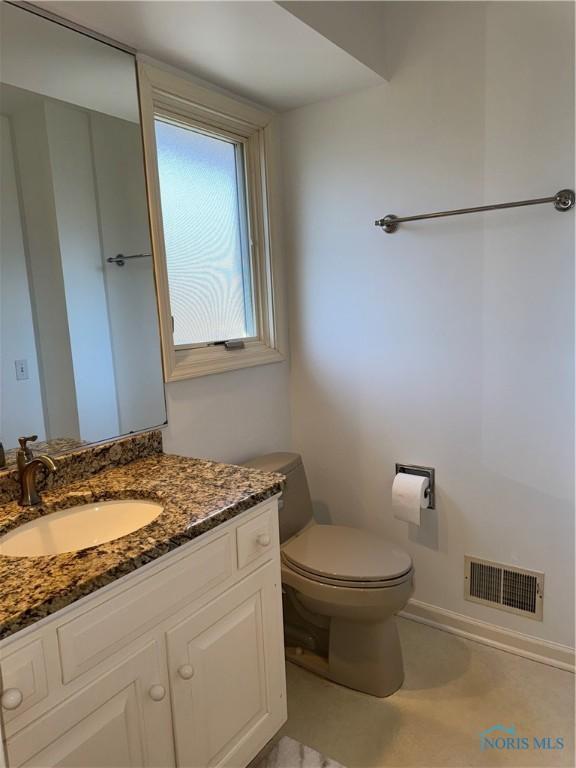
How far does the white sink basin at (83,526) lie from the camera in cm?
128

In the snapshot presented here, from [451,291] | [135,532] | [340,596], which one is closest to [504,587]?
[340,596]

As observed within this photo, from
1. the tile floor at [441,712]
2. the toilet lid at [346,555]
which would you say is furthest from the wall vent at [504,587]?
the toilet lid at [346,555]

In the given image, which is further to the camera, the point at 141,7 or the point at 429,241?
the point at 429,241

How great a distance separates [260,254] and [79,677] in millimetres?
1687

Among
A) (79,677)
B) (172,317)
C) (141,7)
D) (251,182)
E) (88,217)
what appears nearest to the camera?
(79,677)

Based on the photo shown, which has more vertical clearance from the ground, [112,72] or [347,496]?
[112,72]

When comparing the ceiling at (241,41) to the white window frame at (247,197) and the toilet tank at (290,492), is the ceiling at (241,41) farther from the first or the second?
the toilet tank at (290,492)

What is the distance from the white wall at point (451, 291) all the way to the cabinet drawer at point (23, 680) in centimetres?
153

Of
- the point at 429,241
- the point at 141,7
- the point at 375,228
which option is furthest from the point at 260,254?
the point at 141,7

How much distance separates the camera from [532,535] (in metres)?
1.88

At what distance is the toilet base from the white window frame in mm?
1038

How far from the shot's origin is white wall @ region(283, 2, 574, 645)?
5.61 feet

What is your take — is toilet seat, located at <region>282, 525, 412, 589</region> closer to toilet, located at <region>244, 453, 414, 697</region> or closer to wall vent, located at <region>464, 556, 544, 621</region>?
toilet, located at <region>244, 453, 414, 697</region>

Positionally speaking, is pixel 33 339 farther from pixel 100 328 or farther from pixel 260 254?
pixel 260 254
